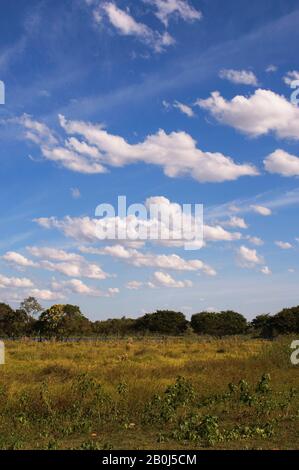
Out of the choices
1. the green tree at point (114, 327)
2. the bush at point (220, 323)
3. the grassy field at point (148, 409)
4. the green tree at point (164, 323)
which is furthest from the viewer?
the green tree at point (164, 323)

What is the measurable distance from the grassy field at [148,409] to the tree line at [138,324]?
4585 centimetres

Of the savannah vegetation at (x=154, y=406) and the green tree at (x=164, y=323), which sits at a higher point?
the green tree at (x=164, y=323)

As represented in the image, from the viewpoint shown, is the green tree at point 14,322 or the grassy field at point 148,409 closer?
the grassy field at point 148,409

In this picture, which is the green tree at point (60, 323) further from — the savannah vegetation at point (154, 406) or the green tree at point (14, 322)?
the savannah vegetation at point (154, 406)

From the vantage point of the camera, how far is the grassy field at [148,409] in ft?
35.7

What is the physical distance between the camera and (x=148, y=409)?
572 inches

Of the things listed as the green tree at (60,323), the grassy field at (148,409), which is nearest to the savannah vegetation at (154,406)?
the grassy field at (148,409)

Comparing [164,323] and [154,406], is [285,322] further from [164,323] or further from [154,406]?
[154,406]

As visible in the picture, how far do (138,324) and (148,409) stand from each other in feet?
243

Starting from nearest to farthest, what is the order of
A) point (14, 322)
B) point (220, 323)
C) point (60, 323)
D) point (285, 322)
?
point (60, 323) → point (14, 322) → point (285, 322) → point (220, 323)

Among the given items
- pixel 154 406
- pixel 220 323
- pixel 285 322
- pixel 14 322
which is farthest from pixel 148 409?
pixel 220 323

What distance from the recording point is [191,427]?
1159 cm

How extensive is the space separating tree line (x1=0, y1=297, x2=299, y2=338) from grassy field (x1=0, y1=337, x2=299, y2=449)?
150 feet
